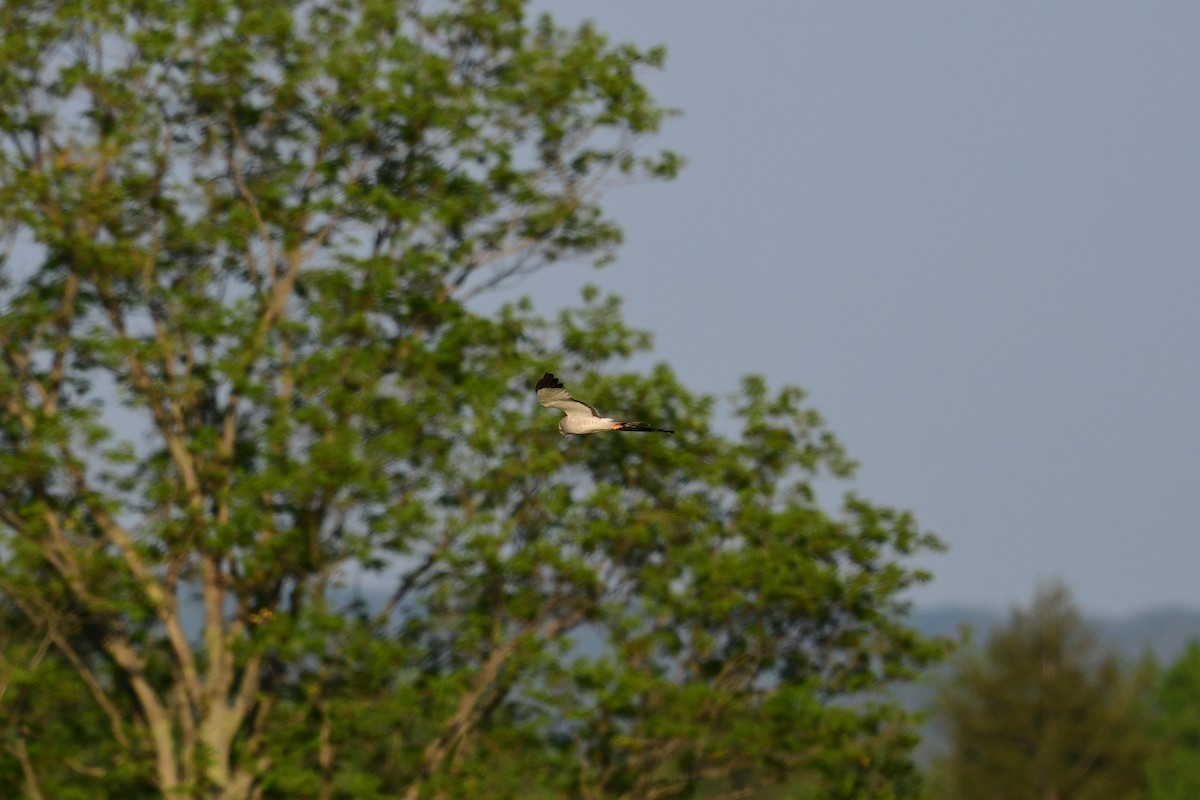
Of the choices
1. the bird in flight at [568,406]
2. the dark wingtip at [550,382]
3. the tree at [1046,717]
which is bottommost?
the bird in flight at [568,406]

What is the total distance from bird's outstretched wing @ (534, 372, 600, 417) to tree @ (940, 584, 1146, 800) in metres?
45.6

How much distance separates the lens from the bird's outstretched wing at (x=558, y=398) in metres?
10.9

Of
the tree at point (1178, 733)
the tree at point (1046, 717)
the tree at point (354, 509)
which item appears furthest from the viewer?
the tree at point (1178, 733)

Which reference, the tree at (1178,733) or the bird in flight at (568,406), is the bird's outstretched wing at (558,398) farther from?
the tree at (1178,733)

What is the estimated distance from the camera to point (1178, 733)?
69.6 m

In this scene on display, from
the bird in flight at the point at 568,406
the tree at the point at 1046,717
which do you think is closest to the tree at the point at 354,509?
the bird in flight at the point at 568,406

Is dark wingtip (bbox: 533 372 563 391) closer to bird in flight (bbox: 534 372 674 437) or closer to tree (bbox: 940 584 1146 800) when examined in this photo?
bird in flight (bbox: 534 372 674 437)

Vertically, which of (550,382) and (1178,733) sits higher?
(1178,733)

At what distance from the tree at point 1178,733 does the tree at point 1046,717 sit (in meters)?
1.59

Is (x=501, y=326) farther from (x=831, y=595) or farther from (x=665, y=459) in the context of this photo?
(x=831, y=595)

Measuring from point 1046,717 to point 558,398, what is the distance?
47.5 meters

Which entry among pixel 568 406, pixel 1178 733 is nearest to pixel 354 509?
pixel 568 406

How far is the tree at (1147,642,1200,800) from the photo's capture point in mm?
62188

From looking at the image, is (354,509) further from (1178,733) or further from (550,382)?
(1178,733)
